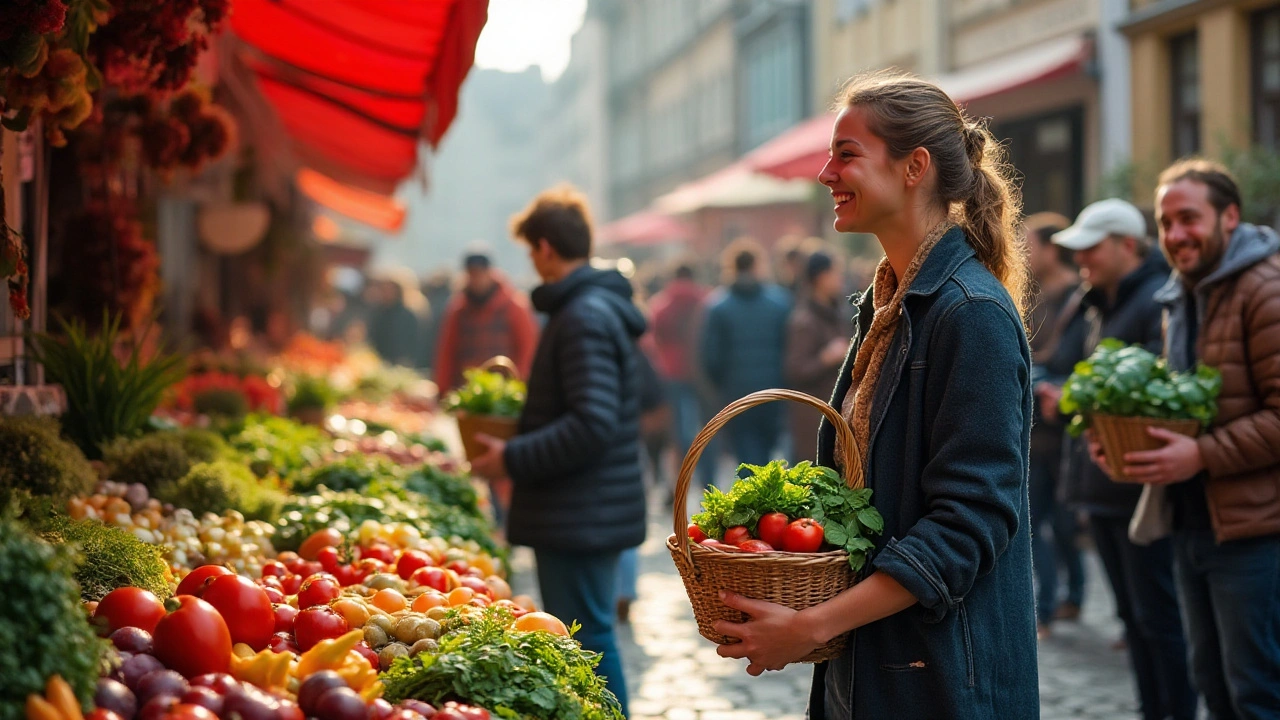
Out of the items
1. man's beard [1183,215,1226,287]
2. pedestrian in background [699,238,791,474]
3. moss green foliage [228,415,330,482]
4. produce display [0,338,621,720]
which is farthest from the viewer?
pedestrian in background [699,238,791,474]

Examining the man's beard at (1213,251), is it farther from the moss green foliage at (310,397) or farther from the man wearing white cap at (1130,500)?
the moss green foliage at (310,397)

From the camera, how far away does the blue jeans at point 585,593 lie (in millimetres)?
4684

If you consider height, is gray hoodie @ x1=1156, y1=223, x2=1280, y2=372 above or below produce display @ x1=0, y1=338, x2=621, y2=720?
above

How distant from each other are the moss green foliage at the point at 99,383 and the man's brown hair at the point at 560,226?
1.44 m

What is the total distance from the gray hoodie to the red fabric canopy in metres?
2.74

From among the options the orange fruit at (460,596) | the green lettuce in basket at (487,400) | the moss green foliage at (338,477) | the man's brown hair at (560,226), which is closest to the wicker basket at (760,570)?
the orange fruit at (460,596)

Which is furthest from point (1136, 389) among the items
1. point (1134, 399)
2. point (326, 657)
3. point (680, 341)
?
point (680, 341)

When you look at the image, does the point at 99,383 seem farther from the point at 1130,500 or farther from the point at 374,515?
the point at 1130,500

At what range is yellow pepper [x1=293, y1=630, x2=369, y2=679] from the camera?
2521 millimetres

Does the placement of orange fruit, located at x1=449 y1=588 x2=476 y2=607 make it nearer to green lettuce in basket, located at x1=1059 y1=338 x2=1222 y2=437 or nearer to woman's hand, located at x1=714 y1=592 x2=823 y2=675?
woman's hand, located at x1=714 y1=592 x2=823 y2=675

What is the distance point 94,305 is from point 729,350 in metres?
5.68

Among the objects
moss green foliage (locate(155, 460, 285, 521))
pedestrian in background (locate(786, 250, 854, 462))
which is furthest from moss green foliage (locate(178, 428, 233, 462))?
pedestrian in background (locate(786, 250, 854, 462))

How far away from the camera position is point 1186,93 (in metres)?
11.5

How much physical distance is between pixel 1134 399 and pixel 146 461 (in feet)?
11.2
